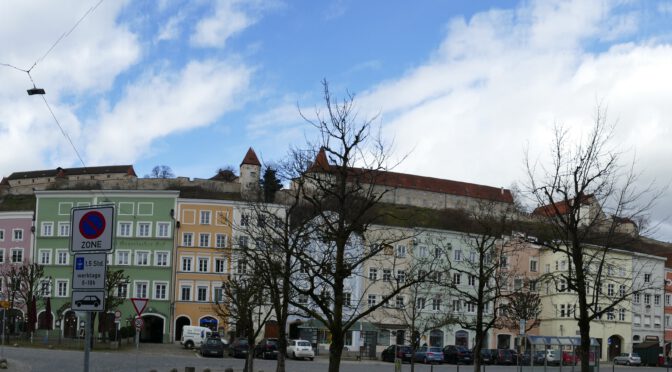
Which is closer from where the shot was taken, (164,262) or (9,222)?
(164,262)

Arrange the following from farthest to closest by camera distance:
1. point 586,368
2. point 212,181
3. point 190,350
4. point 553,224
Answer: point 212,181 < point 190,350 < point 553,224 < point 586,368

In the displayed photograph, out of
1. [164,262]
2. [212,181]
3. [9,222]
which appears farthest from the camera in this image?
[212,181]

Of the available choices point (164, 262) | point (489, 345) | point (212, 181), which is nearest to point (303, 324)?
point (164, 262)

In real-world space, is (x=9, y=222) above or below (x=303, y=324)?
above

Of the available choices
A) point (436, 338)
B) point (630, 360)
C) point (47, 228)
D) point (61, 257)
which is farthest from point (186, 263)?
point (630, 360)

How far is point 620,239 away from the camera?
2328cm

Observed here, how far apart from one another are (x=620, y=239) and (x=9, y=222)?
254 ft

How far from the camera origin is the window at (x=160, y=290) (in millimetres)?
78625

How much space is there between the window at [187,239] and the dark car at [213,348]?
23.1 m

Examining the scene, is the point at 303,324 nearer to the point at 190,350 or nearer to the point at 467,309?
the point at 190,350

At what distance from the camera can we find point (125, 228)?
267 ft

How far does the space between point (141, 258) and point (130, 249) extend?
62.5 inches

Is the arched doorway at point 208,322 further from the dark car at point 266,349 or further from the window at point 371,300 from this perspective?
the dark car at point 266,349

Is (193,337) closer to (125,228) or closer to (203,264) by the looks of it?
(203,264)
